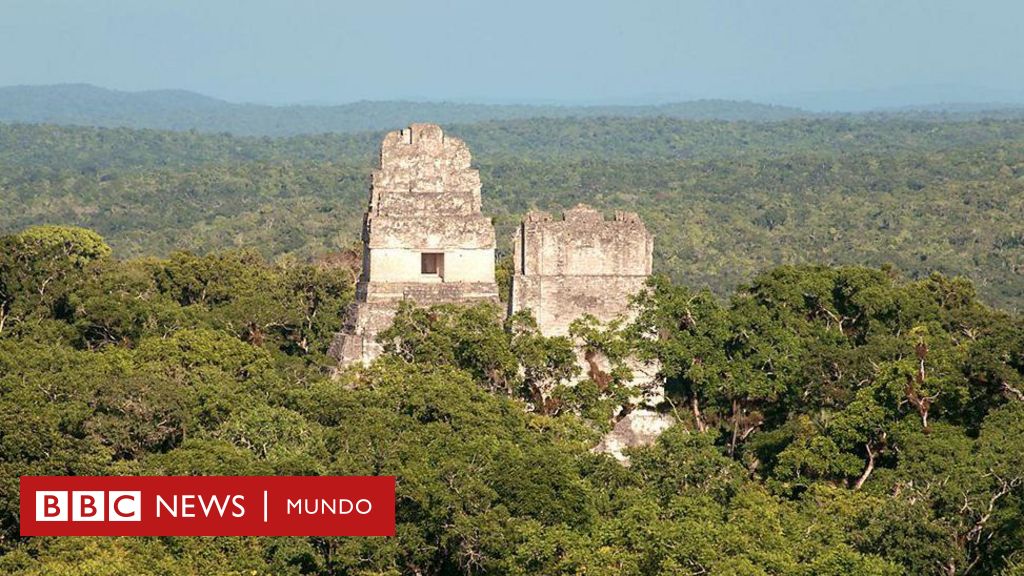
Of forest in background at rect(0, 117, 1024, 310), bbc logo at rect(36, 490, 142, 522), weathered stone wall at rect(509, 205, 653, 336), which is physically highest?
weathered stone wall at rect(509, 205, 653, 336)

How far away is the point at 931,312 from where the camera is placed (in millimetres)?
34375

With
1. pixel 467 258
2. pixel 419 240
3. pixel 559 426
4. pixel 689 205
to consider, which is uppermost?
pixel 419 240

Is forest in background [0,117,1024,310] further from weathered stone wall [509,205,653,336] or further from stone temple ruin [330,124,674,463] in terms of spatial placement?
weathered stone wall [509,205,653,336]

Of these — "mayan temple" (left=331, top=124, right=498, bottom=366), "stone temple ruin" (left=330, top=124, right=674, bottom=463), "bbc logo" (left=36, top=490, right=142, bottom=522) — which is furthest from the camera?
"mayan temple" (left=331, top=124, right=498, bottom=366)

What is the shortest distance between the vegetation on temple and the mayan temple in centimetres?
90

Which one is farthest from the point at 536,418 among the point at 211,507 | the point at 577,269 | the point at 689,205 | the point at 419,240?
the point at 689,205

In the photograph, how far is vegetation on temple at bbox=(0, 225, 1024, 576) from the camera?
23.9m

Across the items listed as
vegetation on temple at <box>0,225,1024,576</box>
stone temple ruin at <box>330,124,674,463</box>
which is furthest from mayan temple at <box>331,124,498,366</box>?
vegetation on temple at <box>0,225,1024,576</box>

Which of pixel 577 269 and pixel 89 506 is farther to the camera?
pixel 577 269

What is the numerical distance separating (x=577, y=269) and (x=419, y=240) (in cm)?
296

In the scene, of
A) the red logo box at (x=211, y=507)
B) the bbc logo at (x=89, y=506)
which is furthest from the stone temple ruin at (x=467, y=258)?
the bbc logo at (x=89, y=506)

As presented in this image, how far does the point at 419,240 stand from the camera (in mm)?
34438

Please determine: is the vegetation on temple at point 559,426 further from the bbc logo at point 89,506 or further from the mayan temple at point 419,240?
the mayan temple at point 419,240

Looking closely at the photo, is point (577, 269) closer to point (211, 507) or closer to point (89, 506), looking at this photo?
point (211, 507)
